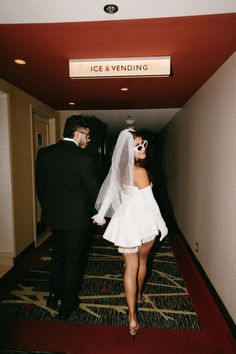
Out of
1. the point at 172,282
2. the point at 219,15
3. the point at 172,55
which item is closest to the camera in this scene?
the point at 219,15

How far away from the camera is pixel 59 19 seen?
1828 mm

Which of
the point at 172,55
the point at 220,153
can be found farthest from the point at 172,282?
the point at 172,55

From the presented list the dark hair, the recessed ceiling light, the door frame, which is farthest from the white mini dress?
the door frame

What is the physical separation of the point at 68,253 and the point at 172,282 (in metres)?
1.57

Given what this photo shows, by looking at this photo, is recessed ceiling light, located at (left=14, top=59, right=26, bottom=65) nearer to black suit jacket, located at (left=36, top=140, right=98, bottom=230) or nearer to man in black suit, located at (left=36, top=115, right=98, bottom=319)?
man in black suit, located at (left=36, top=115, right=98, bottom=319)

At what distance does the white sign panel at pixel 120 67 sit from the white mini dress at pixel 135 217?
116cm

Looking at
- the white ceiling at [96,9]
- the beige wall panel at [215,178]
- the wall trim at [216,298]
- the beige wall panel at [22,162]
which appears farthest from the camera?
the beige wall panel at [22,162]

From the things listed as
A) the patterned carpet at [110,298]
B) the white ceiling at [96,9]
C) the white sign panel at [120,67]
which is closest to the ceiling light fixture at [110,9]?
the white ceiling at [96,9]

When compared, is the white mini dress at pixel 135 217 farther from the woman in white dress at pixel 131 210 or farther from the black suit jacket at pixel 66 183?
the black suit jacket at pixel 66 183

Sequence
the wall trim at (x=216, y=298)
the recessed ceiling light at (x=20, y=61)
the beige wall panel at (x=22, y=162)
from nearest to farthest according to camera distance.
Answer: the wall trim at (x=216, y=298)
the recessed ceiling light at (x=20, y=61)
the beige wall panel at (x=22, y=162)

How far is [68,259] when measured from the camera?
7.57 feet

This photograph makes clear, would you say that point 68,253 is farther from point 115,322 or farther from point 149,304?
point 149,304

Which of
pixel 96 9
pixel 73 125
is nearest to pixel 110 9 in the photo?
pixel 96 9

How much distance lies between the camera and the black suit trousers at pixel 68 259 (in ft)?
7.53
